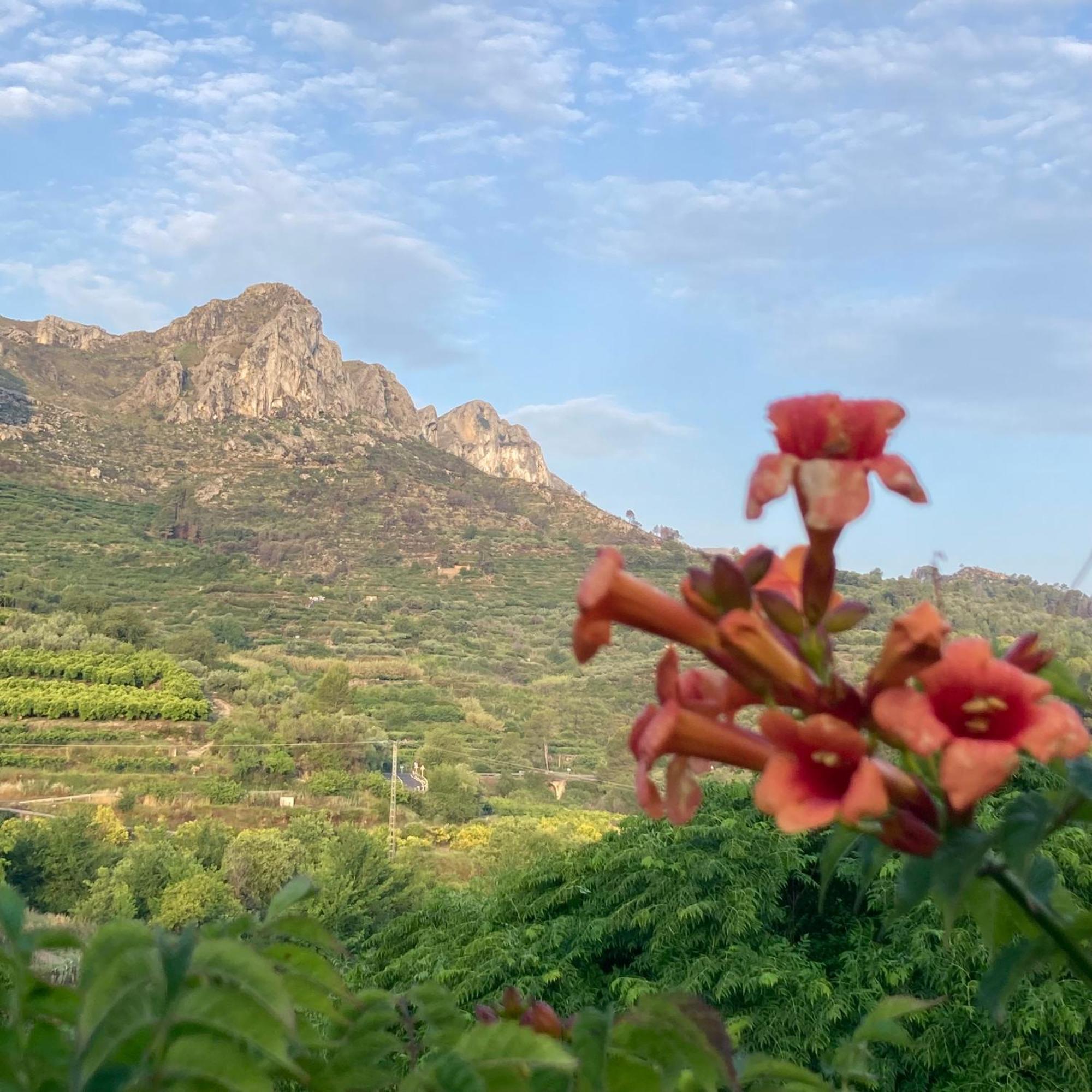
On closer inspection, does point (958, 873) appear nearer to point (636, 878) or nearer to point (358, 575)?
point (636, 878)

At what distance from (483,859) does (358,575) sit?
36175 millimetres

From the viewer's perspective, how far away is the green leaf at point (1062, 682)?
58cm

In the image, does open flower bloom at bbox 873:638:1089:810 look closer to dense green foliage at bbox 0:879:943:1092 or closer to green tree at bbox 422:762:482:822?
dense green foliage at bbox 0:879:943:1092

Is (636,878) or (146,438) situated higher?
(146,438)

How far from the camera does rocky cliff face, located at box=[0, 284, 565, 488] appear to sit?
62.5 m

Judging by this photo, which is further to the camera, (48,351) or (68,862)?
(48,351)

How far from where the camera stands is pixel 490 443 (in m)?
80.0

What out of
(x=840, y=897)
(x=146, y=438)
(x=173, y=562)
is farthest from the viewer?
(x=146, y=438)

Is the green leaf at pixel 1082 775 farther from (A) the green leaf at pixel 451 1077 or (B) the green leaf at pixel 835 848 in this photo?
(A) the green leaf at pixel 451 1077

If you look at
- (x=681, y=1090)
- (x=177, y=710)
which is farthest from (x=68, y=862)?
(x=681, y=1090)

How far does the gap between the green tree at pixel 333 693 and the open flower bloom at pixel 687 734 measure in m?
31.0

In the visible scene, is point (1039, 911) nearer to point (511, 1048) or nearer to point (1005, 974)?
point (1005, 974)

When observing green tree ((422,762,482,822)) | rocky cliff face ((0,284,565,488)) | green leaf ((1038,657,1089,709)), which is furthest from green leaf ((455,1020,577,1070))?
rocky cliff face ((0,284,565,488))

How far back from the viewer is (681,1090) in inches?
25.0
